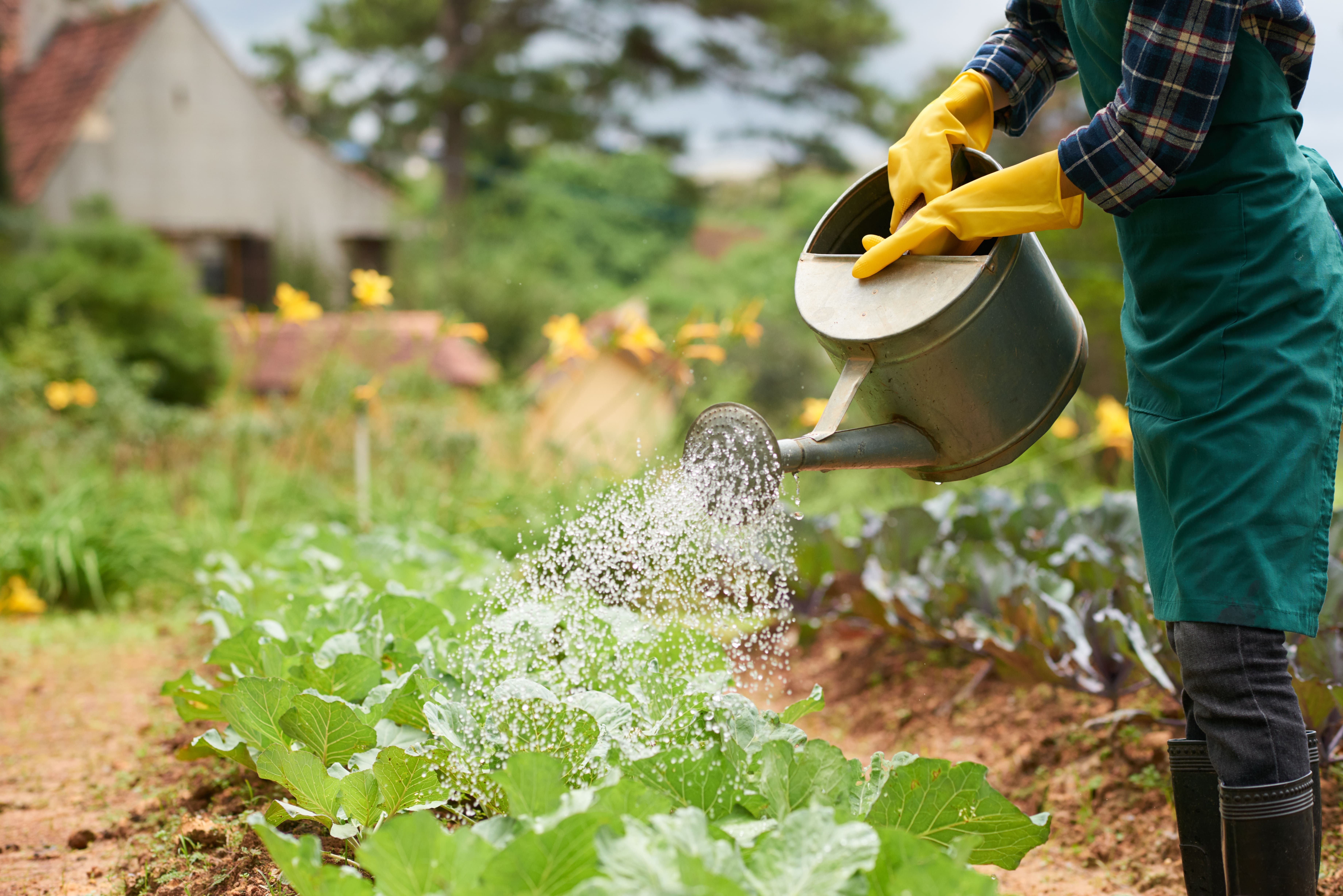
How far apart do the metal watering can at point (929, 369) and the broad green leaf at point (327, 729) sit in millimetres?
580

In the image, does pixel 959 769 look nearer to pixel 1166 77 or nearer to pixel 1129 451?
pixel 1166 77

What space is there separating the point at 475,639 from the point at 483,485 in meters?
2.87

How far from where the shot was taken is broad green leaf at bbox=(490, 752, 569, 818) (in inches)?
47.3

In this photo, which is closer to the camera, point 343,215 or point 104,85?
point 104,85

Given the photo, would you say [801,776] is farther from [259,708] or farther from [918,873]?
[259,708]

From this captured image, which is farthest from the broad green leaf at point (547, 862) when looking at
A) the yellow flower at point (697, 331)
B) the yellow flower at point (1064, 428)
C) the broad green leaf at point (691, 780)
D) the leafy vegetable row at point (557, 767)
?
the yellow flower at point (1064, 428)

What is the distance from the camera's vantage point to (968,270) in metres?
1.48

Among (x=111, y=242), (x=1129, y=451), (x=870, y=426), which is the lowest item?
(x=1129, y=451)

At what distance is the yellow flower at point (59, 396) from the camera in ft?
16.5

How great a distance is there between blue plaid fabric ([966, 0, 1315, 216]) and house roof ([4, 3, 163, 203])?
1232 cm

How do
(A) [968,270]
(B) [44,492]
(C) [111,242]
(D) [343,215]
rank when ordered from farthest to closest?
(D) [343,215], (C) [111,242], (B) [44,492], (A) [968,270]

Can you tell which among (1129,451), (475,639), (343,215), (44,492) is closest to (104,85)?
(343,215)

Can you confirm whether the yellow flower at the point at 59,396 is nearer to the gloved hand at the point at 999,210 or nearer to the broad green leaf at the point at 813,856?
the gloved hand at the point at 999,210

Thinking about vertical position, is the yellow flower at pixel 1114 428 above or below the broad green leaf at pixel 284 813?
below
